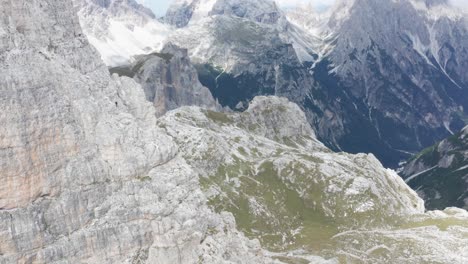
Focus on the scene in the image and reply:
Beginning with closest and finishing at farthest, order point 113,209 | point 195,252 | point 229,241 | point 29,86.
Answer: point 29,86
point 113,209
point 195,252
point 229,241

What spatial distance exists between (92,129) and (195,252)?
1807 inches

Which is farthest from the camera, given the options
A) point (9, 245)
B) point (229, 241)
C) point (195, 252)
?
point (229, 241)

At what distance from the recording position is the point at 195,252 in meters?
155

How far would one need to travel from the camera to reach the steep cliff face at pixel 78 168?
5177 inches

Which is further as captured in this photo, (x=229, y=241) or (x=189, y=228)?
(x=229, y=241)

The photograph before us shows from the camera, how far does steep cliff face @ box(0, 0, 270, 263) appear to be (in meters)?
132

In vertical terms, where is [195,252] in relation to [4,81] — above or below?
below

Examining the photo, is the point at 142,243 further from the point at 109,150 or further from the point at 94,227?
the point at 109,150

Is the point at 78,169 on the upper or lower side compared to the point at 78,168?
lower

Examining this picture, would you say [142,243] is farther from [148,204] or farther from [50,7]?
[50,7]

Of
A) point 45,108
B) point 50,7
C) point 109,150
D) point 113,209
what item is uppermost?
point 50,7

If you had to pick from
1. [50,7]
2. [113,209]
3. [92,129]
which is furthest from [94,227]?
[50,7]

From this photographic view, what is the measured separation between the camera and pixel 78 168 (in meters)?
143

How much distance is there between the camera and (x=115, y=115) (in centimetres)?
15925
